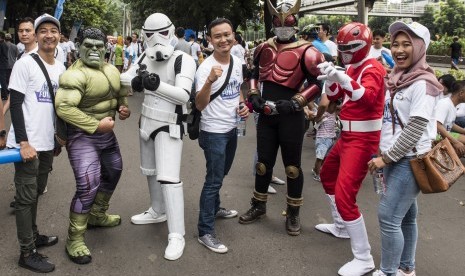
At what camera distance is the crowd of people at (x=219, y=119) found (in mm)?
2869

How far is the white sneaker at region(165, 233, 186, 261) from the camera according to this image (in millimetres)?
3498

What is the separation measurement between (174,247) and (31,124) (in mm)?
1478

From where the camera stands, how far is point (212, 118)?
12.1ft

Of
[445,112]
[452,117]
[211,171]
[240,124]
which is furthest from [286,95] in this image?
[452,117]

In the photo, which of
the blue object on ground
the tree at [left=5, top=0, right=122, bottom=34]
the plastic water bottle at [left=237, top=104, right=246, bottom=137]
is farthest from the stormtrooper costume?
the tree at [left=5, top=0, right=122, bottom=34]

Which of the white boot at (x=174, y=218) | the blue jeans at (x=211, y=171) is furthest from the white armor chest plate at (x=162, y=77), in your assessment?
the white boot at (x=174, y=218)

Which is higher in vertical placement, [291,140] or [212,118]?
[212,118]

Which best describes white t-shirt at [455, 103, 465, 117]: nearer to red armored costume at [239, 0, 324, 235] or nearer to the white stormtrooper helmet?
red armored costume at [239, 0, 324, 235]

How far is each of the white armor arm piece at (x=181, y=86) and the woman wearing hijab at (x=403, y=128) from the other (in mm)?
1494

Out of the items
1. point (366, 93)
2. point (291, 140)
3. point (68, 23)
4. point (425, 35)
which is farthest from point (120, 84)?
point (68, 23)

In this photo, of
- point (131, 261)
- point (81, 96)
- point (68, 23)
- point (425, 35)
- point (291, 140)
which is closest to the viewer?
point (425, 35)

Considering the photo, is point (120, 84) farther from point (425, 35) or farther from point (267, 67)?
point (425, 35)

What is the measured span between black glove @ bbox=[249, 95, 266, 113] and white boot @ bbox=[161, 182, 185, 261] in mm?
993

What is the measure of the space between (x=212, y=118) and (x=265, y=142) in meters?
0.62
